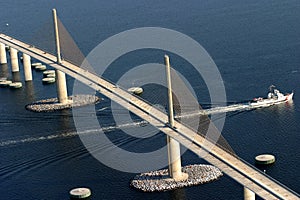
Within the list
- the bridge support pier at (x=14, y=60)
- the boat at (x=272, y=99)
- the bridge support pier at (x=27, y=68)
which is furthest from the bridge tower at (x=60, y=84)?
the boat at (x=272, y=99)

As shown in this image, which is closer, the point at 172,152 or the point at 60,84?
the point at 172,152

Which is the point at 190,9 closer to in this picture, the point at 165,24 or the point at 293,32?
the point at 165,24

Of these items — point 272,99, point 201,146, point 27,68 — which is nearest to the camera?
point 201,146

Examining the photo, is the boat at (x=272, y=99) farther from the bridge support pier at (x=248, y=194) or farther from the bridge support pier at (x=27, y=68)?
the bridge support pier at (x=27, y=68)

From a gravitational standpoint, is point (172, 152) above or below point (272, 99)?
below

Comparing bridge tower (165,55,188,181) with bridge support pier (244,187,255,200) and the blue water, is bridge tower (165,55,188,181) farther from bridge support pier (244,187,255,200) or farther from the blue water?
bridge support pier (244,187,255,200)

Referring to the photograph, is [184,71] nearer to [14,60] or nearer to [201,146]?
[14,60]

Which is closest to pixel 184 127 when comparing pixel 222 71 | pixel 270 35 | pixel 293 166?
pixel 293 166

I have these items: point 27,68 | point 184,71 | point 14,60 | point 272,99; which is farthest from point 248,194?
point 14,60
